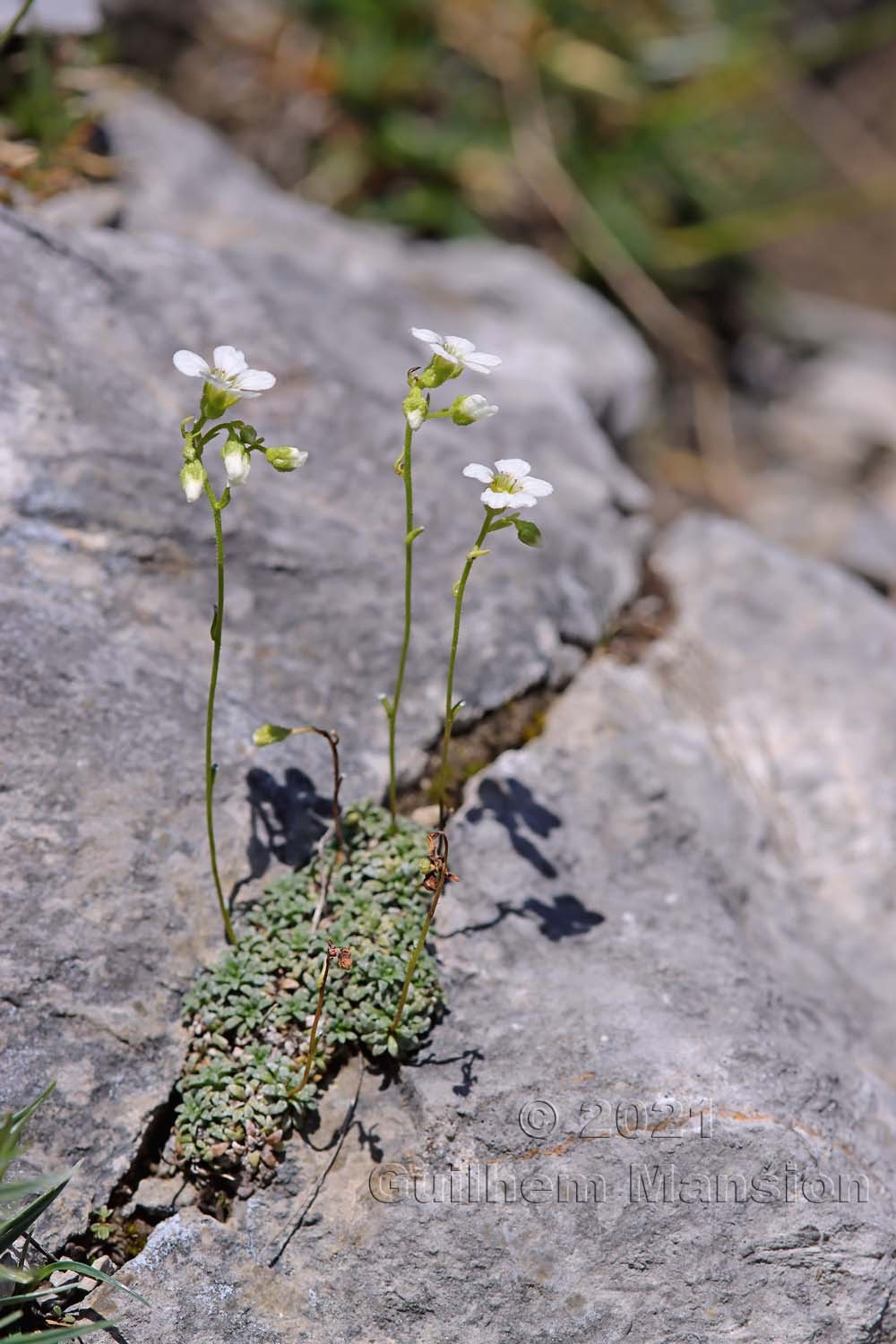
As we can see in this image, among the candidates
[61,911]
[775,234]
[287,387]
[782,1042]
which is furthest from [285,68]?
[782,1042]

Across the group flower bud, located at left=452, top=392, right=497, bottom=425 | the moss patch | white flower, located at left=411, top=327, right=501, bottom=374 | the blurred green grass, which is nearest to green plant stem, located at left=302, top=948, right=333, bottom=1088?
the moss patch

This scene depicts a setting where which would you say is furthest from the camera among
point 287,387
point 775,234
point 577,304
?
point 775,234

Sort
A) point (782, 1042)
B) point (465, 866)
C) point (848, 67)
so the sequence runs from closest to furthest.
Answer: point (782, 1042)
point (465, 866)
point (848, 67)

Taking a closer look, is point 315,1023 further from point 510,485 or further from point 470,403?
point 470,403

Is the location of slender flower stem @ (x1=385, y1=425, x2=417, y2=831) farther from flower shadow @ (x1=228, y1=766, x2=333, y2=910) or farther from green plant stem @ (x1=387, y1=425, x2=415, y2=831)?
flower shadow @ (x1=228, y1=766, x2=333, y2=910)

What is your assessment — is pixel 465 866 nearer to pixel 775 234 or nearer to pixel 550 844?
pixel 550 844

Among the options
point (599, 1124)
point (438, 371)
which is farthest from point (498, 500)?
point (599, 1124)
